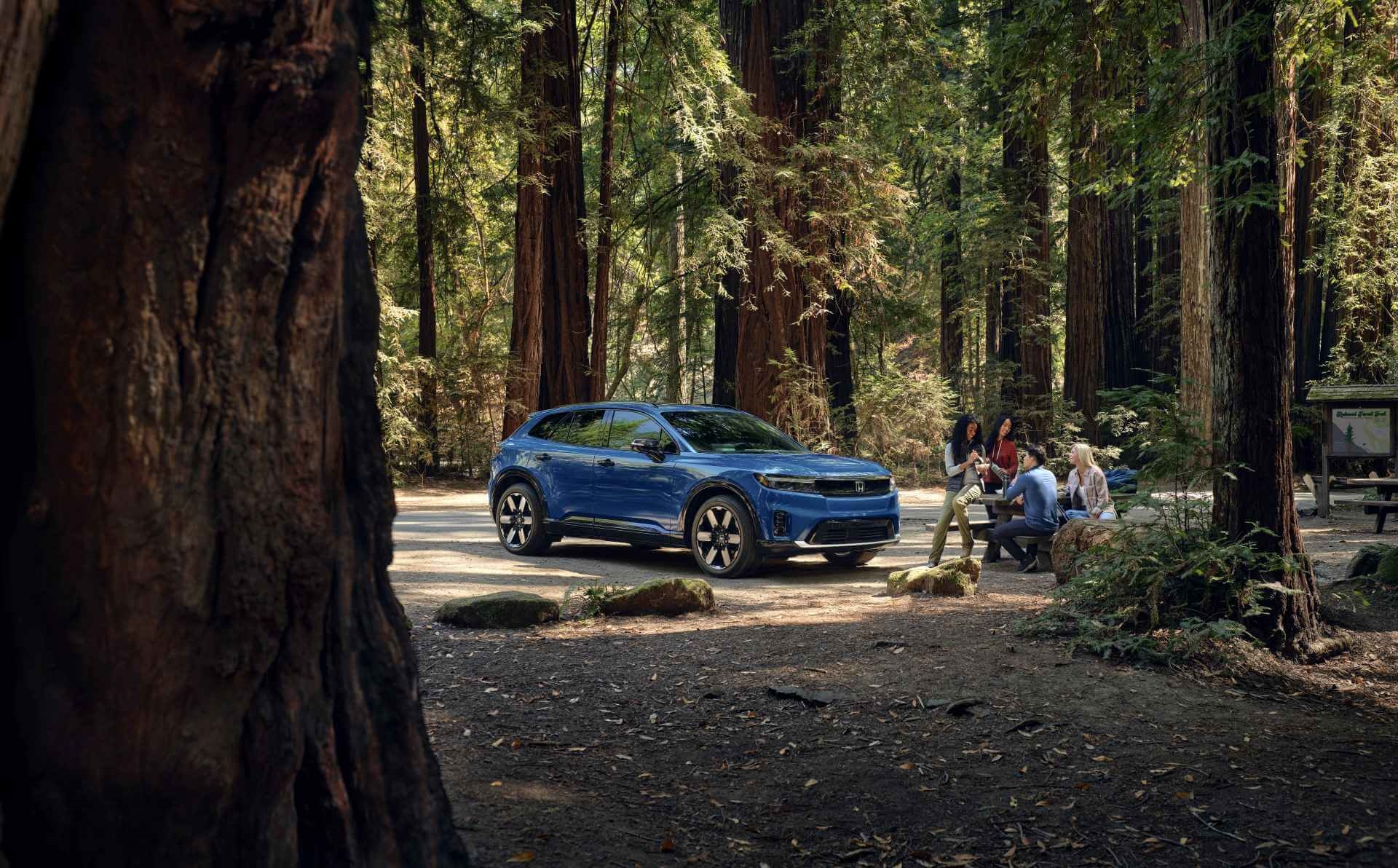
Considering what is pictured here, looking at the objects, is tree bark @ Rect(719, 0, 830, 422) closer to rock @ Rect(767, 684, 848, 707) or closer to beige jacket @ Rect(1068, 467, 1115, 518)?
beige jacket @ Rect(1068, 467, 1115, 518)

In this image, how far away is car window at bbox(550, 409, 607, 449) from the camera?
12984 millimetres

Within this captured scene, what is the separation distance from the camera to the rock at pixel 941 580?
32.9ft

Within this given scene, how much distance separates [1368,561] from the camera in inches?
392

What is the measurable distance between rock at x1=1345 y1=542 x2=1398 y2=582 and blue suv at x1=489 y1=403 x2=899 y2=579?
423 cm

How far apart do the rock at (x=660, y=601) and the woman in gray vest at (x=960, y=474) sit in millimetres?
3523

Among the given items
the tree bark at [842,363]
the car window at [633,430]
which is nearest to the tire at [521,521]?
the car window at [633,430]

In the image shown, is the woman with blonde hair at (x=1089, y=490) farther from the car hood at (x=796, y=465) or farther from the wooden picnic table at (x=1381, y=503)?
Result: the wooden picnic table at (x=1381, y=503)

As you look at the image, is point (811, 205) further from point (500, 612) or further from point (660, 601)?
point (500, 612)

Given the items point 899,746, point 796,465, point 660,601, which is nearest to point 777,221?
point 796,465

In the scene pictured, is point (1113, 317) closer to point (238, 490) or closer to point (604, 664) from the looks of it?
point (604, 664)

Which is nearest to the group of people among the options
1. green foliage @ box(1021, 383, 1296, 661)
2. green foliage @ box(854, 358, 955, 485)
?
green foliage @ box(1021, 383, 1296, 661)

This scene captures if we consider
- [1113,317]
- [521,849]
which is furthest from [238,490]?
[1113,317]

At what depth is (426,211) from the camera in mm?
17906

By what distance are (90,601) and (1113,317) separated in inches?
961
